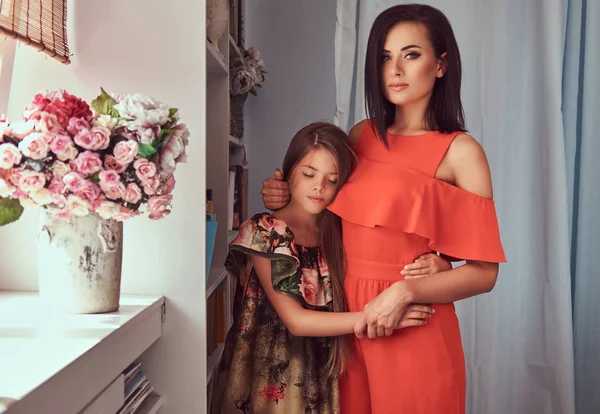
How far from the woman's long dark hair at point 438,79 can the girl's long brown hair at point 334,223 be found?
4.9 inches

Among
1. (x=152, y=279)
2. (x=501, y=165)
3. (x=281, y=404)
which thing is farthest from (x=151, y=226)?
(x=501, y=165)

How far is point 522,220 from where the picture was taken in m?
2.39

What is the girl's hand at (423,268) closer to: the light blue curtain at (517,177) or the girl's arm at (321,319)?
the girl's arm at (321,319)

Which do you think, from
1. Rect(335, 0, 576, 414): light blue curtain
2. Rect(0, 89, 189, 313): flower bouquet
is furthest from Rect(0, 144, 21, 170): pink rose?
Rect(335, 0, 576, 414): light blue curtain

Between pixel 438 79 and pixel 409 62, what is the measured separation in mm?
108

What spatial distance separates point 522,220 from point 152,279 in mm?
1621

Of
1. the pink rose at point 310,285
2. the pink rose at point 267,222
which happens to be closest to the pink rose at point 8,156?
the pink rose at point 267,222

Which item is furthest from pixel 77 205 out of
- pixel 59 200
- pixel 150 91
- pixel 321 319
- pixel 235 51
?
pixel 235 51

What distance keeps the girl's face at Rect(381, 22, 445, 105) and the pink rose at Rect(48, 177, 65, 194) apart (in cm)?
84

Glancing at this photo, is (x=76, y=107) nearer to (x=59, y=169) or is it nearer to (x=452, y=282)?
(x=59, y=169)

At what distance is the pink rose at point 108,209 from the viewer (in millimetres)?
1070

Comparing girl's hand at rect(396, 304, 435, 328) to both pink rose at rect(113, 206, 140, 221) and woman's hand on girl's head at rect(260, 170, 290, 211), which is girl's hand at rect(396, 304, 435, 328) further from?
pink rose at rect(113, 206, 140, 221)

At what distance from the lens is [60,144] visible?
1.01 meters

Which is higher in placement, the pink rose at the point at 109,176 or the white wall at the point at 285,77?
the white wall at the point at 285,77
